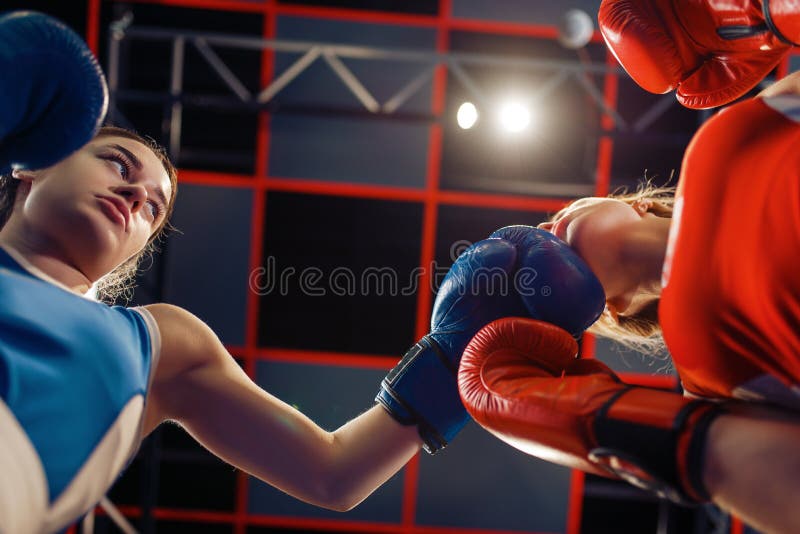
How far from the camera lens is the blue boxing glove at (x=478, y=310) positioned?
4.34 feet

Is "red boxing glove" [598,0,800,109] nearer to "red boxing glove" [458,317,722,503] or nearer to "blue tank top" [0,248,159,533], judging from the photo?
"red boxing glove" [458,317,722,503]

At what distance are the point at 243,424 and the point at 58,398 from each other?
420 mm

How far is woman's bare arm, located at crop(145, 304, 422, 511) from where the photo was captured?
52.9 inches

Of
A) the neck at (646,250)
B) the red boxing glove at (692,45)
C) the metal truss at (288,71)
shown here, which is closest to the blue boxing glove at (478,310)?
the neck at (646,250)

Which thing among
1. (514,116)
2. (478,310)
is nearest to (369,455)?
(478,310)

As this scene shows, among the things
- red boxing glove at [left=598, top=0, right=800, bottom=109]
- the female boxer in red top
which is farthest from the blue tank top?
red boxing glove at [left=598, top=0, right=800, bottom=109]

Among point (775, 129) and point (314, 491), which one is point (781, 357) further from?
point (314, 491)

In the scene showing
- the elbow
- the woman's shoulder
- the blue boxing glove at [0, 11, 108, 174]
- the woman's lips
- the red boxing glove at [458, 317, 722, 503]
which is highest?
the blue boxing glove at [0, 11, 108, 174]

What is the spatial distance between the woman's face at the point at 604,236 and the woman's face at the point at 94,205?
100 centimetres

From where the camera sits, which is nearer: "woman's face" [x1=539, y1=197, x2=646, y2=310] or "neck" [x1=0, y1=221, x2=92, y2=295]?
"neck" [x1=0, y1=221, x2=92, y2=295]

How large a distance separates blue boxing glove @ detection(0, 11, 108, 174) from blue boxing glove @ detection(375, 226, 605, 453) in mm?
804

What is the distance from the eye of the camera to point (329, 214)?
4.59 metres

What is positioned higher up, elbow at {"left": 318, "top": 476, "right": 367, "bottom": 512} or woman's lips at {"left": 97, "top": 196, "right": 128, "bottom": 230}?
woman's lips at {"left": 97, "top": 196, "right": 128, "bottom": 230}

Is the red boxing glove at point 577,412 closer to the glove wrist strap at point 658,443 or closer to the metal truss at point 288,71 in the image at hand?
the glove wrist strap at point 658,443
